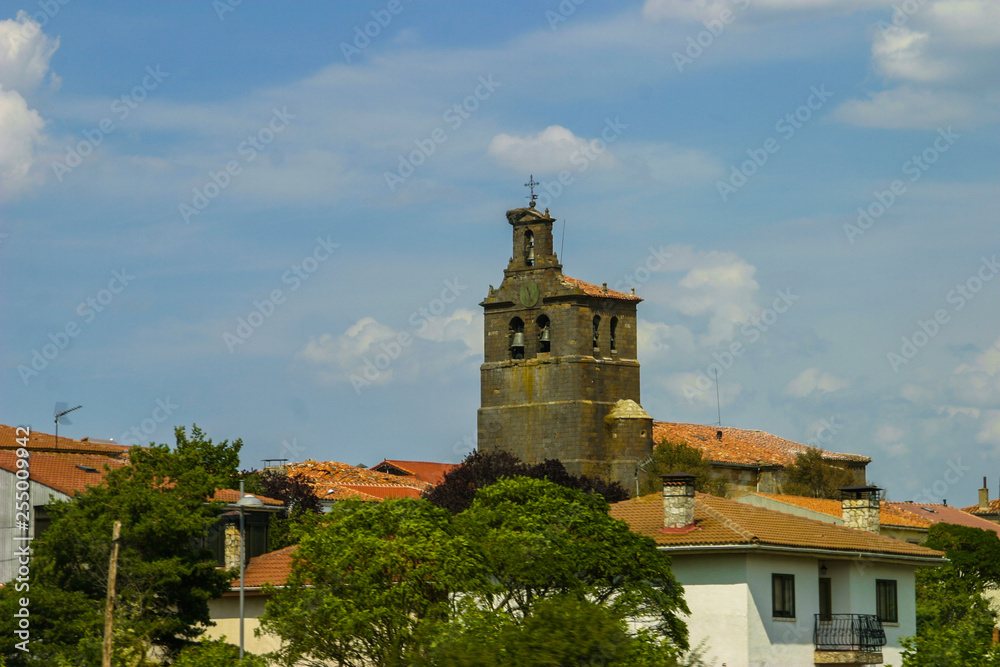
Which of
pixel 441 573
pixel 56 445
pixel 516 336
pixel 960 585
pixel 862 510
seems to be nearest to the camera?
pixel 441 573

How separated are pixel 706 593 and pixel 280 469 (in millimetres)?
54964

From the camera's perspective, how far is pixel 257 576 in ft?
141

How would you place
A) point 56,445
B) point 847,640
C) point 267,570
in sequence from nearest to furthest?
1. point 847,640
2. point 267,570
3. point 56,445

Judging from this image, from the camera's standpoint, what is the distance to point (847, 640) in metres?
40.0

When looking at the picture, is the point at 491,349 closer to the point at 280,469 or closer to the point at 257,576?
the point at 280,469

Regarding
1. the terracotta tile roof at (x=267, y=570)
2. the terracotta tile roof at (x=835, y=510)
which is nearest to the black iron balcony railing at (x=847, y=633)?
the terracotta tile roof at (x=267, y=570)

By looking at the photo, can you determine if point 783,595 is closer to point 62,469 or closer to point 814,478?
point 62,469

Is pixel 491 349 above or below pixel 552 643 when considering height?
above

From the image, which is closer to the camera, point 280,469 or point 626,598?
point 626,598

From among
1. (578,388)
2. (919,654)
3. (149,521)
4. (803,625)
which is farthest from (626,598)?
(578,388)

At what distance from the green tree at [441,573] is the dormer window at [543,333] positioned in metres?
58.4

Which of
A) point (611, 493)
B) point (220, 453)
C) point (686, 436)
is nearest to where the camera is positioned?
point (220, 453)

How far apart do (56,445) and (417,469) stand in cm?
6347

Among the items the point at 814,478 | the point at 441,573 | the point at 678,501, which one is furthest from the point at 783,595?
the point at 814,478
